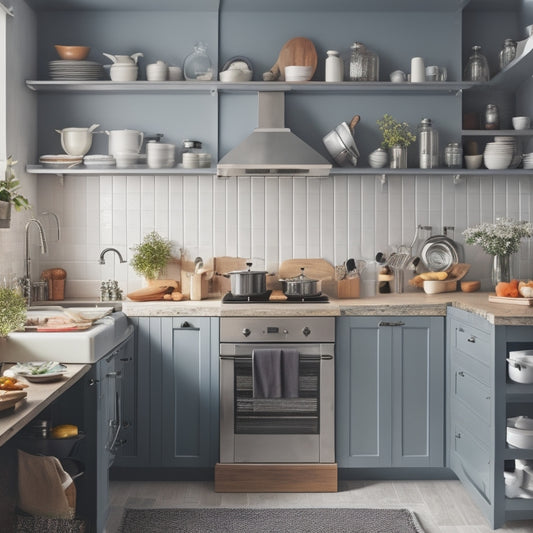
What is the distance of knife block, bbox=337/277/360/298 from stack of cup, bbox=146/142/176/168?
1.28m

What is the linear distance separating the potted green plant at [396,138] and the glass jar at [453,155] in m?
0.23

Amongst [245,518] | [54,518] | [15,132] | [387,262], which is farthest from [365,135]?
[54,518]

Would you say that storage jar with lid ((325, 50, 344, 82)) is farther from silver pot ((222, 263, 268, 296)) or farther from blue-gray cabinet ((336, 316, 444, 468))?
blue-gray cabinet ((336, 316, 444, 468))

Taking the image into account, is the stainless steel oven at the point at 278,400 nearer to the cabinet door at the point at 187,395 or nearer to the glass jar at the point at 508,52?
the cabinet door at the point at 187,395

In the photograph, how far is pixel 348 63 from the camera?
4.69m

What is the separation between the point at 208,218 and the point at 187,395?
1.20 m

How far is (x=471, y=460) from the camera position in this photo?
3.74 meters

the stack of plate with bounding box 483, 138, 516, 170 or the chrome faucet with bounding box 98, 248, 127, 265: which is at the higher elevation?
the stack of plate with bounding box 483, 138, 516, 170

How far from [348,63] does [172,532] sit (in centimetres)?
297

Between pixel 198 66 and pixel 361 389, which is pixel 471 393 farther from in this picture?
pixel 198 66

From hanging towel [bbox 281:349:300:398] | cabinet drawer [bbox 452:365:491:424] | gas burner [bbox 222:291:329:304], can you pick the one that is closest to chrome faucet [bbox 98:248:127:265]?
gas burner [bbox 222:291:329:304]

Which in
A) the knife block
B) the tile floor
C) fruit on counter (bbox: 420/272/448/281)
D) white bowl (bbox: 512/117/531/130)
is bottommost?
the tile floor

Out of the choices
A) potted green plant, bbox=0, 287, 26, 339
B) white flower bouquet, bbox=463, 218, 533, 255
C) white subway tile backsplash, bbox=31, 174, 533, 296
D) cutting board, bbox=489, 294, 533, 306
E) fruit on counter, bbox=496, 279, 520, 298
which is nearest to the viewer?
potted green plant, bbox=0, 287, 26, 339

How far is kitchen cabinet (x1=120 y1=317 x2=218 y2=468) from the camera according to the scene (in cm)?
409
